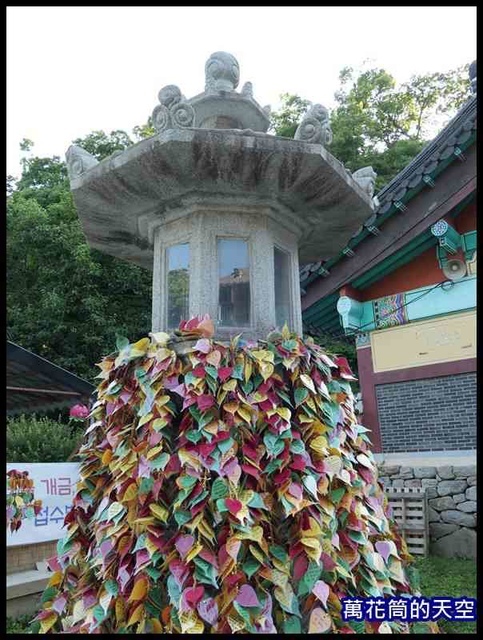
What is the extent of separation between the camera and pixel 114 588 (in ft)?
7.94

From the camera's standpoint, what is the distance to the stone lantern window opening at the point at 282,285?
11.6ft

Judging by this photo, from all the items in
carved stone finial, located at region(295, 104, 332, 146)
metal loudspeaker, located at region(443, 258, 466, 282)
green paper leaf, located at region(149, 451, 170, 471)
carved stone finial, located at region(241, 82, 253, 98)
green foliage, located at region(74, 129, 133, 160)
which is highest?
green foliage, located at region(74, 129, 133, 160)

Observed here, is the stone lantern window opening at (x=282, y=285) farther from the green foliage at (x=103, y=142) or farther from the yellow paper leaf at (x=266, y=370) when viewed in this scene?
the green foliage at (x=103, y=142)

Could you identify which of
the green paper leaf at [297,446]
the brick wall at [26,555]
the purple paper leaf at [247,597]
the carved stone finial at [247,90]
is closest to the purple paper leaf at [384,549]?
the green paper leaf at [297,446]

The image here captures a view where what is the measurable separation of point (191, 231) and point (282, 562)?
197 cm

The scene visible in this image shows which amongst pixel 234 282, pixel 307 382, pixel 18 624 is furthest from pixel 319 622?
pixel 18 624

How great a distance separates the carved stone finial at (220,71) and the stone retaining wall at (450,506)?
556 cm

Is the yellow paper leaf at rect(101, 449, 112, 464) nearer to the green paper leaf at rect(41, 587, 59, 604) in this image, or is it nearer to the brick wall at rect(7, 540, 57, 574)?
the green paper leaf at rect(41, 587, 59, 604)

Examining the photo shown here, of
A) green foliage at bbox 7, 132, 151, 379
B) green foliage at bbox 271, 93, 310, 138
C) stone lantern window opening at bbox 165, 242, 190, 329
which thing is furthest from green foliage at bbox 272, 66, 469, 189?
stone lantern window opening at bbox 165, 242, 190, 329

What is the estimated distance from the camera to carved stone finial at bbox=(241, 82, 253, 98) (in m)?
3.66

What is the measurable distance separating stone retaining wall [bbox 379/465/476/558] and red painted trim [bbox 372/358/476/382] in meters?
1.21

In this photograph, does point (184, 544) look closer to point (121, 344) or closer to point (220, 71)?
point (121, 344)

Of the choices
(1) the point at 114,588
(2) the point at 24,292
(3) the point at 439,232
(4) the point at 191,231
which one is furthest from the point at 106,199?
(2) the point at 24,292

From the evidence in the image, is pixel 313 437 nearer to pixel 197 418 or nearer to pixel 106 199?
pixel 197 418
